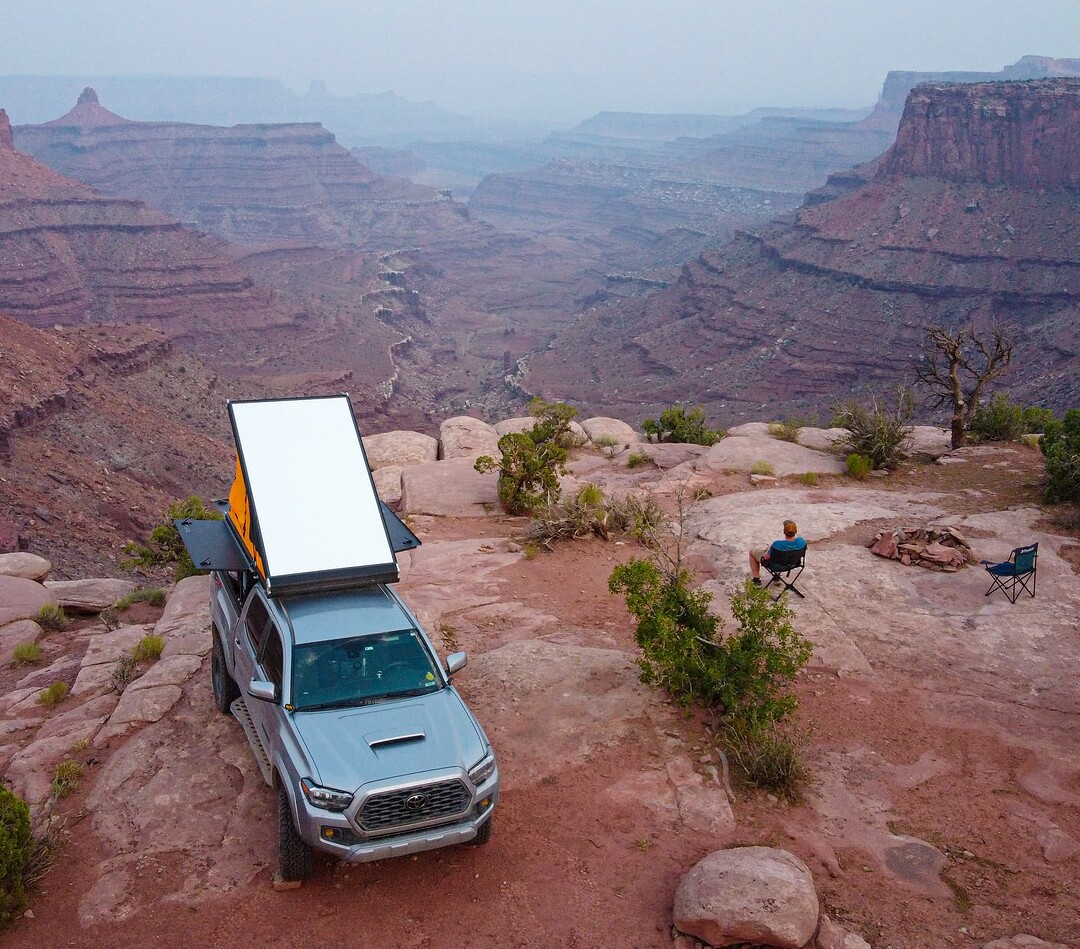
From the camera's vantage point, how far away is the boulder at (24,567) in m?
17.9

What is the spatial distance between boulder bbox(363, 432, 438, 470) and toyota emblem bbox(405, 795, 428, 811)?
15904 millimetres

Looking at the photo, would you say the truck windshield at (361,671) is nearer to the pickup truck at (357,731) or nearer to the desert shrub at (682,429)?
the pickup truck at (357,731)

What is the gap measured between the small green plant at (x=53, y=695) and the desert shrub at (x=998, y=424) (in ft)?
66.9

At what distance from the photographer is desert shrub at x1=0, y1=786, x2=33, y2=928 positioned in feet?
22.5

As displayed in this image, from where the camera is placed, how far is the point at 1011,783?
8.55 metres

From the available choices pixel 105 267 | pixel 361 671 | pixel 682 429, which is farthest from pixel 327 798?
pixel 105 267

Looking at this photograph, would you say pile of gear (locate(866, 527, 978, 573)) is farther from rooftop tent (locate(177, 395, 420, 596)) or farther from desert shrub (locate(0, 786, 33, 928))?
desert shrub (locate(0, 786, 33, 928))

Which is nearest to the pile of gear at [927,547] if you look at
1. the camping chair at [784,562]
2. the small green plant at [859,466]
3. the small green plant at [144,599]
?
the camping chair at [784,562]

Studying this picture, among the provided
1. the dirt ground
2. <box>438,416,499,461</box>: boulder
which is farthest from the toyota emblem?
<box>438,416,499,461</box>: boulder

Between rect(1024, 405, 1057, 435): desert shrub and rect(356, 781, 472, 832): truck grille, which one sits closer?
rect(356, 781, 472, 832): truck grille

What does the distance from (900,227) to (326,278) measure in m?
69.9

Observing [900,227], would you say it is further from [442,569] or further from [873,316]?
[442,569]

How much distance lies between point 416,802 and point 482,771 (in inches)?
23.9

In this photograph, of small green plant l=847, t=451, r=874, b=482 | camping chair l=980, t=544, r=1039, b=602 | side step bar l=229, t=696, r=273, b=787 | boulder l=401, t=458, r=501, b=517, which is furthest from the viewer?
small green plant l=847, t=451, r=874, b=482
